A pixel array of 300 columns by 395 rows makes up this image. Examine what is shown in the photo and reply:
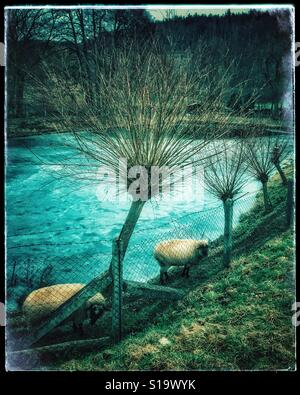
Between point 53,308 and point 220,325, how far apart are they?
8.94 feet

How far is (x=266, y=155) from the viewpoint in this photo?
27.3ft

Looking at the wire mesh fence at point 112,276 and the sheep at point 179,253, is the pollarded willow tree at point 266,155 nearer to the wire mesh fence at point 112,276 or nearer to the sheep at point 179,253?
the wire mesh fence at point 112,276

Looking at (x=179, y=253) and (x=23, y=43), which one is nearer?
(x=23, y=43)

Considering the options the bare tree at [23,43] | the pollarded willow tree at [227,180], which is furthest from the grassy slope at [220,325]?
the bare tree at [23,43]

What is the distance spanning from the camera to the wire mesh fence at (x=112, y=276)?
580 cm

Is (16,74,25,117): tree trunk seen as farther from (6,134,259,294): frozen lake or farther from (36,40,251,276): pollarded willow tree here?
(6,134,259,294): frozen lake

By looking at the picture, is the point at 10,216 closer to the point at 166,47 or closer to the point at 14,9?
the point at 14,9

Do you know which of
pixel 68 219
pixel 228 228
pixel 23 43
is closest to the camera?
pixel 23 43

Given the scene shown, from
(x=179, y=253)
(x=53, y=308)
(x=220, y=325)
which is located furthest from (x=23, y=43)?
(x=220, y=325)

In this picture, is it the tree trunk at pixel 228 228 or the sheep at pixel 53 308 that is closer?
the sheep at pixel 53 308

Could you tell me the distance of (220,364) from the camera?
17.0 feet

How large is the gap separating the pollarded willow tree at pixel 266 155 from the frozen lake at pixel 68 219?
1.37 metres

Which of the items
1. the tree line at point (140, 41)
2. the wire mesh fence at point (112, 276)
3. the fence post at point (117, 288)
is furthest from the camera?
the wire mesh fence at point (112, 276)

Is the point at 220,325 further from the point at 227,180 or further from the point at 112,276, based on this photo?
the point at 227,180
